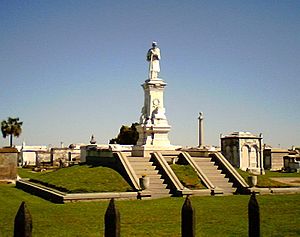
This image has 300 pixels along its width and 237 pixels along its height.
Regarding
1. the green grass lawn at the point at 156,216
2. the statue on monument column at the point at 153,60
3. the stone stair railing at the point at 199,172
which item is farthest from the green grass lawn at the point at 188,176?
the statue on monument column at the point at 153,60

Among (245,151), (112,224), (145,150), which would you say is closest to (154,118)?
(145,150)

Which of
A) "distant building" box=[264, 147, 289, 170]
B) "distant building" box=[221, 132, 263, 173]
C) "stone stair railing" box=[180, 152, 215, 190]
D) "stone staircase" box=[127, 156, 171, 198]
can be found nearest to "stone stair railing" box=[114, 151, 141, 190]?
"stone staircase" box=[127, 156, 171, 198]

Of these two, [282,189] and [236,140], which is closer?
[282,189]

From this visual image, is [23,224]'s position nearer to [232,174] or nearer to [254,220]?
[254,220]

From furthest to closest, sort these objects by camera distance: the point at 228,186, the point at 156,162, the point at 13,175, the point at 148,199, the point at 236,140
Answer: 1. the point at 236,140
2. the point at 13,175
3. the point at 156,162
4. the point at 228,186
5. the point at 148,199

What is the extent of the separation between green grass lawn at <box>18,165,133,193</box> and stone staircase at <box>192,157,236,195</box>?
5591mm

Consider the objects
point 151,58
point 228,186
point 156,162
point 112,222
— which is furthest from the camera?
point 151,58

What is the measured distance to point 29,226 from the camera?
13.6ft

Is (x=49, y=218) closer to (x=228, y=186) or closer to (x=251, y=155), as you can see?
(x=228, y=186)

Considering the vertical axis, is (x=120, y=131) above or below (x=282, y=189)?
above

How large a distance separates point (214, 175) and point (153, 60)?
1153cm

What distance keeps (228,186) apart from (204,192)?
2732 millimetres

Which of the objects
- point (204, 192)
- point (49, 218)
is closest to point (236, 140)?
point (204, 192)

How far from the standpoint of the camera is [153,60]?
32.4 metres
